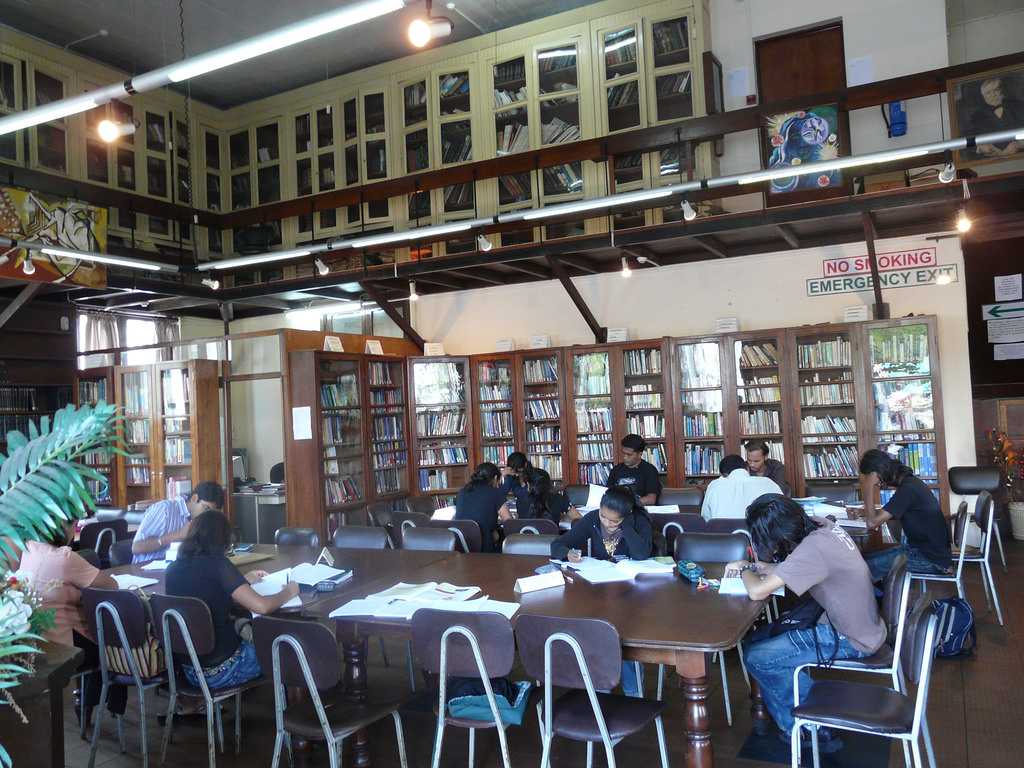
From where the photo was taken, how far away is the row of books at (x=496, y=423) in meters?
9.61

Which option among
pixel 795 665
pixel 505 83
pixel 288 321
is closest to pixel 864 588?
pixel 795 665

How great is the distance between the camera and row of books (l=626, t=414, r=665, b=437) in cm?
875

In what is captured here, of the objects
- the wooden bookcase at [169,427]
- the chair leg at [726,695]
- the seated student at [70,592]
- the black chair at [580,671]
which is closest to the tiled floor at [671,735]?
the chair leg at [726,695]

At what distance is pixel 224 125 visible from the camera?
450 inches

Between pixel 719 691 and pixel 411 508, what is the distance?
363 cm

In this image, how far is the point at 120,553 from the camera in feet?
17.9

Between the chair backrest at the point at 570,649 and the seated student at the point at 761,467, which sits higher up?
the seated student at the point at 761,467

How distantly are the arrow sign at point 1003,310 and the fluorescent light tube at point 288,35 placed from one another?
840cm

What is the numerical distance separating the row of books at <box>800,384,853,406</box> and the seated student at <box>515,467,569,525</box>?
302cm

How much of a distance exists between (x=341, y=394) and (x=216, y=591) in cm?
553

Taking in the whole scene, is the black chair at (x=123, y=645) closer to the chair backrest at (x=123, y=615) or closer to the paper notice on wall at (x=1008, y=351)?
the chair backrest at (x=123, y=615)

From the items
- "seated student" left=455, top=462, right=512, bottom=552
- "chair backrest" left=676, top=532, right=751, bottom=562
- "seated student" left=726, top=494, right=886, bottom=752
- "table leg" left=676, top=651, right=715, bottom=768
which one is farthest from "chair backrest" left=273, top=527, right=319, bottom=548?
"table leg" left=676, top=651, right=715, bottom=768

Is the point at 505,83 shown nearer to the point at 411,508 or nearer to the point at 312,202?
the point at 312,202

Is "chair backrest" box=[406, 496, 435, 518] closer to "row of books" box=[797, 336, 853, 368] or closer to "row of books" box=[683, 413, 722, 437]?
"row of books" box=[683, 413, 722, 437]
